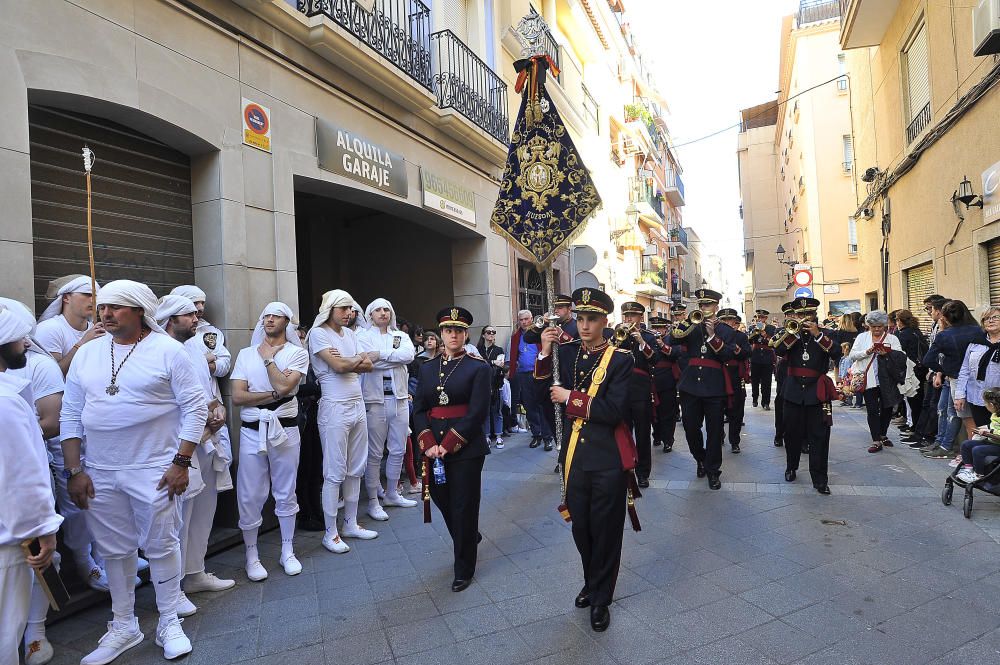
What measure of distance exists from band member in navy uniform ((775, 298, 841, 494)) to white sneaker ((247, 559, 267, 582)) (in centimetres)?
529

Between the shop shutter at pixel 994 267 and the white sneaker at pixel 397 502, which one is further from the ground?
the shop shutter at pixel 994 267

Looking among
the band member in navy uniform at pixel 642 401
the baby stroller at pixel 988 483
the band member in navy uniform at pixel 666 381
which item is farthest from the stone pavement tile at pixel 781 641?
the band member in navy uniform at pixel 666 381

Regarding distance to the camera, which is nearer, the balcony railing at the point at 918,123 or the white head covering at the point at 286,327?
the white head covering at the point at 286,327

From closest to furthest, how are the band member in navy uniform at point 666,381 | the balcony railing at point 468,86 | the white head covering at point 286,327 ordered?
the white head covering at point 286,327 < the band member in navy uniform at point 666,381 < the balcony railing at point 468,86

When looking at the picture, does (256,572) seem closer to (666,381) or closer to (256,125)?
(256,125)

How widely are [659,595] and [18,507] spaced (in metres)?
3.49

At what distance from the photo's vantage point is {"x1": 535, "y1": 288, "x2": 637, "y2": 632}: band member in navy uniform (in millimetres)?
3650

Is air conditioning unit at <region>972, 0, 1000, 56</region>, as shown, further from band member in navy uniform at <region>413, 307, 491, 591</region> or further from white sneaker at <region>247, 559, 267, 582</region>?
white sneaker at <region>247, 559, 267, 582</region>

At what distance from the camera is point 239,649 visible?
350cm

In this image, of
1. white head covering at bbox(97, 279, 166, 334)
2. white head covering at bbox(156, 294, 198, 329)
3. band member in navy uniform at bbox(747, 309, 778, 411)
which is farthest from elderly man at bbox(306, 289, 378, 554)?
band member in navy uniform at bbox(747, 309, 778, 411)

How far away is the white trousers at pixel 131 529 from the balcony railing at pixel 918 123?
12.7 meters

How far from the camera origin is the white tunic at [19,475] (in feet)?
8.13

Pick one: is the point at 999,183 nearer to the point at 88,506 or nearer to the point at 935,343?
the point at 935,343

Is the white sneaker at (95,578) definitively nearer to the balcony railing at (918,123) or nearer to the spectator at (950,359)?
the spectator at (950,359)
